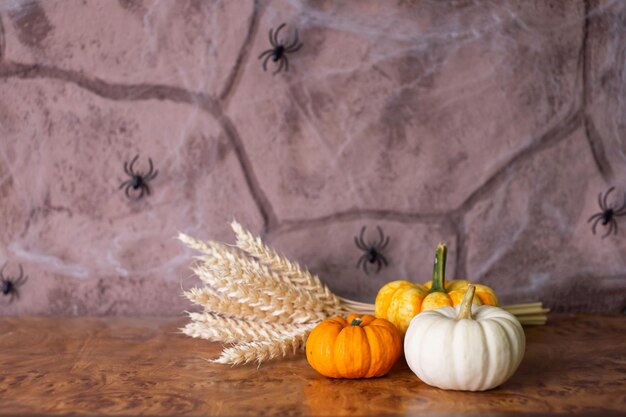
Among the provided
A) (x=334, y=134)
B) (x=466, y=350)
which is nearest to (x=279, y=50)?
(x=334, y=134)

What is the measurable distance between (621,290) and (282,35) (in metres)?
1.15

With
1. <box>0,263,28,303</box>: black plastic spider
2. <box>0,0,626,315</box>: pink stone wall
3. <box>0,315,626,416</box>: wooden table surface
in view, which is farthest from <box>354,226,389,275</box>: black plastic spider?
<box>0,263,28,303</box>: black plastic spider

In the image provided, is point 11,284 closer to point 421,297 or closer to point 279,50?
point 279,50

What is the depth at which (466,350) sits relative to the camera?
4.05 feet

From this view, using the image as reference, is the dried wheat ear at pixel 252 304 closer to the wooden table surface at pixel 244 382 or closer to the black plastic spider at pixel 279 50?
the wooden table surface at pixel 244 382

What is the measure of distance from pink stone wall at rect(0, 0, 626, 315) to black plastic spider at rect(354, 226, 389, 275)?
2 cm

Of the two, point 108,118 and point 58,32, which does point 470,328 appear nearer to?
point 108,118

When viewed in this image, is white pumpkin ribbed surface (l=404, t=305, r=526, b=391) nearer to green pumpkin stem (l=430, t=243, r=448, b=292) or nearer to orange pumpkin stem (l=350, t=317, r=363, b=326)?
orange pumpkin stem (l=350, t=317, r=363, b=326)

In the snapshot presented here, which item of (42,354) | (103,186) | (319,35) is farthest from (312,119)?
(42,354)

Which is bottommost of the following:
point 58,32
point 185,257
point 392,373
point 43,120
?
point 392,373

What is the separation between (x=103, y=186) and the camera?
1881 millimetres

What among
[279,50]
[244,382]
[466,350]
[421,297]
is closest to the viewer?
[466,350]

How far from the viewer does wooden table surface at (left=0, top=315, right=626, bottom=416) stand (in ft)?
3.92

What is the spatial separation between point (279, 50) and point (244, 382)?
909mm
